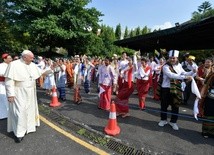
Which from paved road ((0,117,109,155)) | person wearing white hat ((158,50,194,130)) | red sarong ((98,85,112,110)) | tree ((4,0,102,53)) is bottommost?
paved road ((0,117,109,155))

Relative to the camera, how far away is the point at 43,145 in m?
5.05

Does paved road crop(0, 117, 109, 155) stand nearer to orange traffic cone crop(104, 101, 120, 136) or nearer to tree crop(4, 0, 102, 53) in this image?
orange traffic cone crop(104, 101, 120, 136)

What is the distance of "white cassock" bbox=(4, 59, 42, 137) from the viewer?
5.32 meters

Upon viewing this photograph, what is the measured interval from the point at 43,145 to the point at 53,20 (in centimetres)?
2714

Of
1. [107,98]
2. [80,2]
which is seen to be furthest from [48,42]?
[107,98]

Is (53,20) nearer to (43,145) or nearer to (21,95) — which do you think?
(21,95)

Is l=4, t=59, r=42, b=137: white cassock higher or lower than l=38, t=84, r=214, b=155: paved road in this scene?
higher

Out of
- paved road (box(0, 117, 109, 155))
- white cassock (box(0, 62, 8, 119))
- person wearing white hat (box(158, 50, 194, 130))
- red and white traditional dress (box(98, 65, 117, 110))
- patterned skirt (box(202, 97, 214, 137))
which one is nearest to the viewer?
paved road (box(0, 117, 109, 155))

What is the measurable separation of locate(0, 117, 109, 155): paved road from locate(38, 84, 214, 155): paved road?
996 mm

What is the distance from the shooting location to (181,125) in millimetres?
6633

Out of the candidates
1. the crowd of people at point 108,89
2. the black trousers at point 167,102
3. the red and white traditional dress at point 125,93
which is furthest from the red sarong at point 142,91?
the black trousers at point 167,102

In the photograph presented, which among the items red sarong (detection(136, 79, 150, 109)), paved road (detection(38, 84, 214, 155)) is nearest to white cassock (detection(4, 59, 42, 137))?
paved road (detection(38, 84, 214, 155))

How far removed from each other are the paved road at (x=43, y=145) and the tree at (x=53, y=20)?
24.9m

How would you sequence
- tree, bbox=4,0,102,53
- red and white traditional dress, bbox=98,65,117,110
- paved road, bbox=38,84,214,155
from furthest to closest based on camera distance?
tree, bbox=4,0,102,53, red and white traditional dress, bbox=98,65,117,110, paved road, bbox=38,84,214,155
